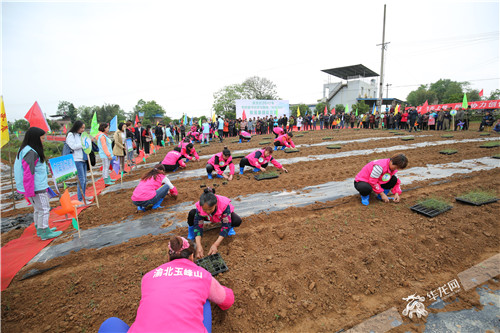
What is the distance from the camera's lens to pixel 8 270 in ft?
9.78

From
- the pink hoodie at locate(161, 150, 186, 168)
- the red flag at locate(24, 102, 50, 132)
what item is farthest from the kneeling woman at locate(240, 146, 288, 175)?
the red flag at locate(24, 102, 50, 132)

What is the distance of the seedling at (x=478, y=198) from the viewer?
3904 mm

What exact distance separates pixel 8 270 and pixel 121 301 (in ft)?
6.48

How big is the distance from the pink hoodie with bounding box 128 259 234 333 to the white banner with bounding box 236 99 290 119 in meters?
22.5

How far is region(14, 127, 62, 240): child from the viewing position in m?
3.36

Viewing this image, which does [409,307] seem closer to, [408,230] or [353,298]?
[353,298]

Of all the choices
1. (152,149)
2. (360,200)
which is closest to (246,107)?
(152,149)

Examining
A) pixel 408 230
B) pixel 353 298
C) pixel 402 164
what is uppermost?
pixel 402 164

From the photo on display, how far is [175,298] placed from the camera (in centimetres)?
158

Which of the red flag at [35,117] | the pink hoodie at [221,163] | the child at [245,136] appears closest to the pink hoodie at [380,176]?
the pink hoodie at [221,163]

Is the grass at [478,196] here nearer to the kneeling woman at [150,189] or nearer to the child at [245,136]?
the kneeling woman at [150,189]

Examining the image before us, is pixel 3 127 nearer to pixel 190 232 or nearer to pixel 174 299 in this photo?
pixel 190 232

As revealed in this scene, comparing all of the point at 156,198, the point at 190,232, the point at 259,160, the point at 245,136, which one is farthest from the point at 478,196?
the point at 245,136

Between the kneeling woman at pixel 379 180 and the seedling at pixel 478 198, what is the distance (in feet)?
3.50
